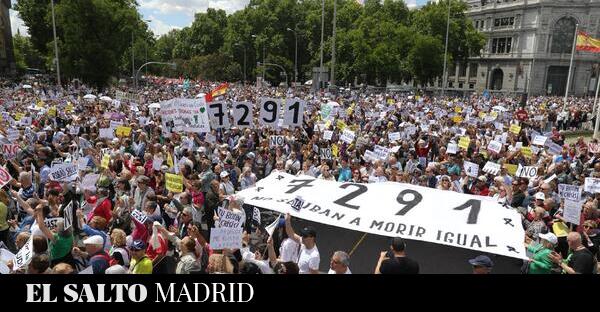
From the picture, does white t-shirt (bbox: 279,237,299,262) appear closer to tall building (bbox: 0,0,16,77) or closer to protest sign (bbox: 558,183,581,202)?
protest sign (bbox: 558,183,581,202)

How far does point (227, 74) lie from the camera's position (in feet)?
260

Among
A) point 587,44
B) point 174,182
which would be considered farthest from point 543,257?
point 587,44

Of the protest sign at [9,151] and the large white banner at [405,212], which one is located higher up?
the large white banner at [405,212]

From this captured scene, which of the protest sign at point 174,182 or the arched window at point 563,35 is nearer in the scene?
the protest sign at point 174,182

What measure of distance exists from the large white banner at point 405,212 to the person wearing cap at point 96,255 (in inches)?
90.0

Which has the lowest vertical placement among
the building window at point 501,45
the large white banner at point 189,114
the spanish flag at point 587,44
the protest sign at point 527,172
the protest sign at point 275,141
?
the protest sign at point 527,172

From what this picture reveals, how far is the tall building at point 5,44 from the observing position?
63.2 meters

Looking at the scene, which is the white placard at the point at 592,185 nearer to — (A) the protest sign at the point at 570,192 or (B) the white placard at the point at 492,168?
(A) the protest sign at the point at 570,192

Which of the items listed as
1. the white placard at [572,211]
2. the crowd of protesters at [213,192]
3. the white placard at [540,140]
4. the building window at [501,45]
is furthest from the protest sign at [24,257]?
the building window at [501,45]

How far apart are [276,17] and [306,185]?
254ft

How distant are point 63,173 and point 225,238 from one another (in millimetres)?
4565

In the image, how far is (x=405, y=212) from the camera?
21.6 ft
